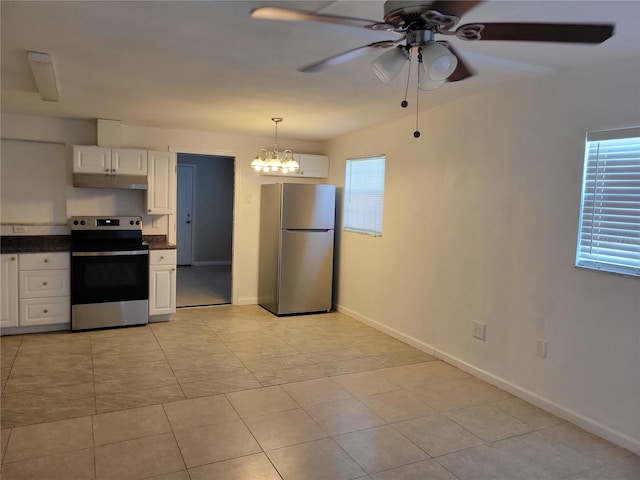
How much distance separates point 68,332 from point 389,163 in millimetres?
3633

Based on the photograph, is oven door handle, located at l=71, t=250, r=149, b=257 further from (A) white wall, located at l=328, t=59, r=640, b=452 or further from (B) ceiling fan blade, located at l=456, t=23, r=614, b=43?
(B) ceiling fan blade, located at l=456, t=23, r=614, b=43

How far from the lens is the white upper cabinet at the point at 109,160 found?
185 inches

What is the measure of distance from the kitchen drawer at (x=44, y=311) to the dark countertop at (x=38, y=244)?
0.48 m

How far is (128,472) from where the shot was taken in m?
2.26

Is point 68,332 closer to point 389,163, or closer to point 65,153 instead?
point 65,153

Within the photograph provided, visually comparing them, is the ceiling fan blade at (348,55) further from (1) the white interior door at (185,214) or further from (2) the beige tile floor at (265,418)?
(1) the white interior door at (185,214)

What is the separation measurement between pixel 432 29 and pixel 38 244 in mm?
4582

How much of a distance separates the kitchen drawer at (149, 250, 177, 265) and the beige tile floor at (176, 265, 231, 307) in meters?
1.00

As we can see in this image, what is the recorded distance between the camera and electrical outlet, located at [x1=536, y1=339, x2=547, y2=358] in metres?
3.07

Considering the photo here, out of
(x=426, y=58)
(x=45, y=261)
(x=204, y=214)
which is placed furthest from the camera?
(x=204, y=214)

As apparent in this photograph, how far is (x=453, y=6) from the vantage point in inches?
55.6

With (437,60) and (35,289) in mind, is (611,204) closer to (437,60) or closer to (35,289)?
(437,60)

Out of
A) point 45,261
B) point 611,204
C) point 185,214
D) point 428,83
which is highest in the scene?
point 428,83

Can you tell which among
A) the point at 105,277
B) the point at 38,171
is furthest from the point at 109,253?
the point at 38,171
